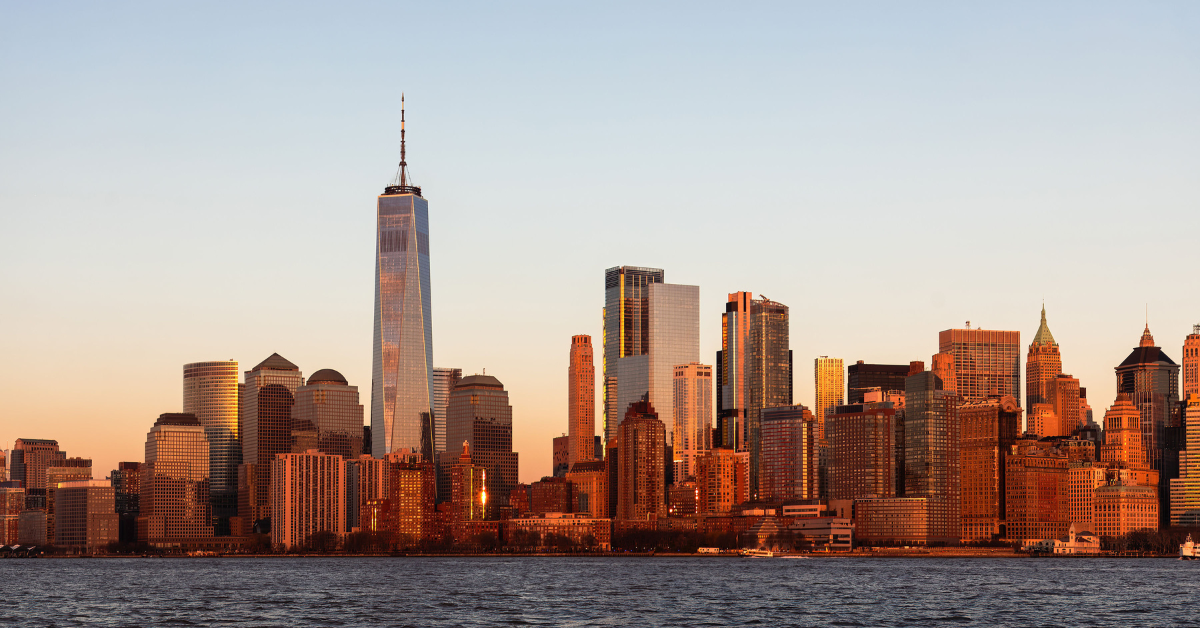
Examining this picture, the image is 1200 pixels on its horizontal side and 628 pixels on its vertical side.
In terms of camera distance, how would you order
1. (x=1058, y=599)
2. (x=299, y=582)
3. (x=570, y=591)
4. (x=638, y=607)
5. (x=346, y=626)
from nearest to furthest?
1. (x=346, y=626)
2. (x=638, y=607)
3. (x=1058, y=599)
4. (x=570, y=591)
5. (x=299, y=582)

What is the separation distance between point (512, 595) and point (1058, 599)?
4890cm

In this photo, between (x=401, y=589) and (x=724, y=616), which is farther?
(x=401, y=589)

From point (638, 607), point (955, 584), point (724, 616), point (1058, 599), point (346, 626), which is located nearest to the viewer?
point (346, 626)

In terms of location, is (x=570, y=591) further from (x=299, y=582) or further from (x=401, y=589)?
(x=299, y=582)

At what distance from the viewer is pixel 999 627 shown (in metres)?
112

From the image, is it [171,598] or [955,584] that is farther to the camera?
[955,584]

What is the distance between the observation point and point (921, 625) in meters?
113

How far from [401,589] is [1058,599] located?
63151mm

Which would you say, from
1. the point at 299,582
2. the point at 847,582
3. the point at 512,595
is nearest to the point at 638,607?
the point at 512,595

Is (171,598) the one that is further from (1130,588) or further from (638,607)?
(1130,588)

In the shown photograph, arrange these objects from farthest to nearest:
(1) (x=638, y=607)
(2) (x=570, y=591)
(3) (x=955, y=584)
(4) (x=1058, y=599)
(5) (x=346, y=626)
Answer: (3) (x=955, y=584) < (2) (x=570, y=591) < (4) (x=1058, y=599) < (1) (x=638, y=607) < (5) (x=346, y=626)

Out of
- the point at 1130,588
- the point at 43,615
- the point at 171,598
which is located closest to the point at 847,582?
the point at 1130,588

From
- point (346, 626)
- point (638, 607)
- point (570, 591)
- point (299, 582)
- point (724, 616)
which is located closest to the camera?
point (346, 626)

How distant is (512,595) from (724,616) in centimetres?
3265
